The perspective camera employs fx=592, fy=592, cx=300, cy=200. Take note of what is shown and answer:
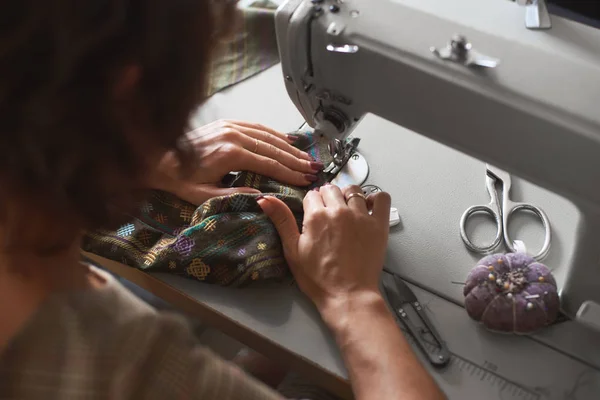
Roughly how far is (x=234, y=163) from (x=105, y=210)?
0.42 m

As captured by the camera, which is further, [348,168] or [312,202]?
[348,168]

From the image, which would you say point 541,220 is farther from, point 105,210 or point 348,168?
point 105,210

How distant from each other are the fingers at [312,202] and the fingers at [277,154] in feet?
0.19

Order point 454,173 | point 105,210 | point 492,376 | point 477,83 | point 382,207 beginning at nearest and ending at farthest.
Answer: point 105,210
point 477,83
point 492,376
point 382,207
point 454,173

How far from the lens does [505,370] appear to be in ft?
2.79

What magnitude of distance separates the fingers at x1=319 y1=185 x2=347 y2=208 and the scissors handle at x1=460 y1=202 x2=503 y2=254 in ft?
0.67

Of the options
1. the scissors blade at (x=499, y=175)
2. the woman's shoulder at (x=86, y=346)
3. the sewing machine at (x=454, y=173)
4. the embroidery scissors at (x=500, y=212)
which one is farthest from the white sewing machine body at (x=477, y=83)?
the woman's shoulder at (x=86, y=346)

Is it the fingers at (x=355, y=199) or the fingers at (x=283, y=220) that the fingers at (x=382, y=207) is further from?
the fingers at (x=283, y=220)

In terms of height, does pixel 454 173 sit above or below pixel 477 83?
below

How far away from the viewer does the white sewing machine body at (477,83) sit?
69 centimetres

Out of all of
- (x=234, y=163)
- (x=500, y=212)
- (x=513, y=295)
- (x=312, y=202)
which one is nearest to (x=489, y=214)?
(x=500, y=212)

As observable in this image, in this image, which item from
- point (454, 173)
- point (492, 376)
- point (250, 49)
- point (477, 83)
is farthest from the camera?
point (250, 49)

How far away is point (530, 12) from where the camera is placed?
79cm

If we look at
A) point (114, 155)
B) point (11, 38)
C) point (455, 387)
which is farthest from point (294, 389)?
point (11, 38)
